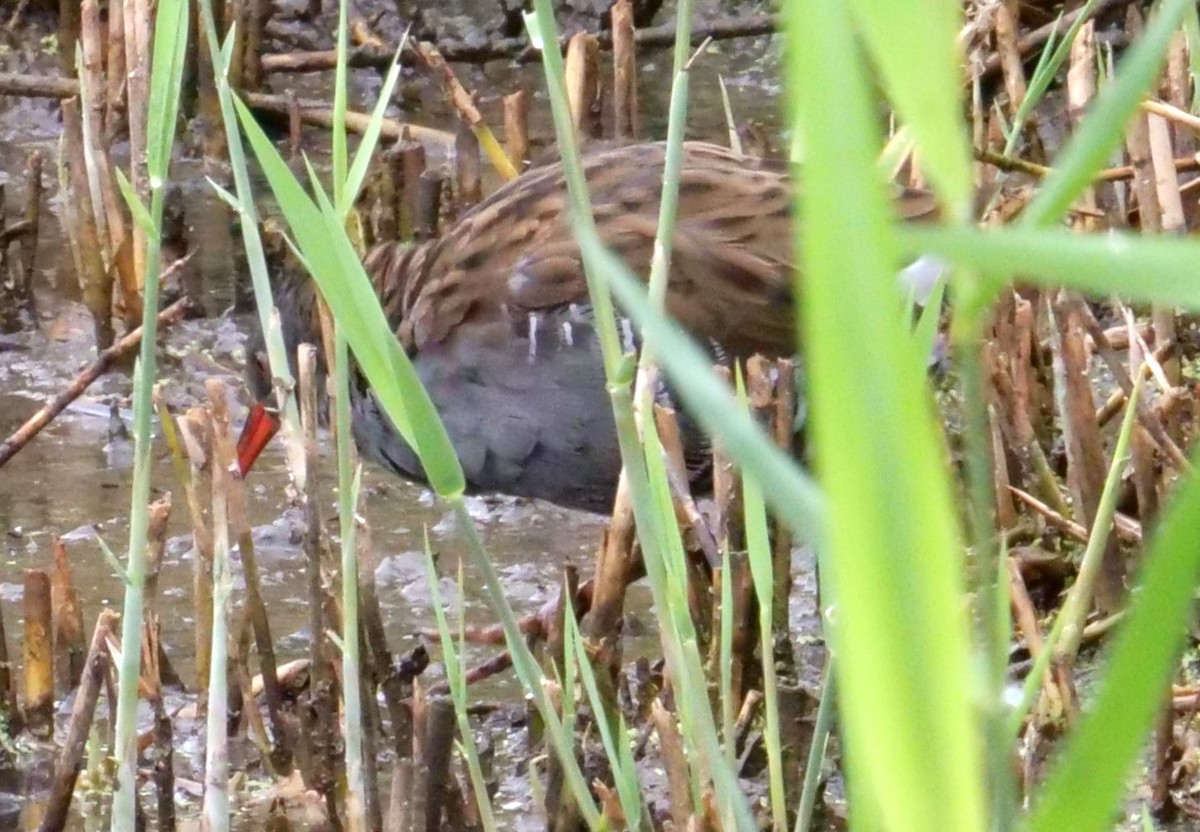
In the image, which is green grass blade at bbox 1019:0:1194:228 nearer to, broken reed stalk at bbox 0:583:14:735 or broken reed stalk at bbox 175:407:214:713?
broken reed stalk at bbox 175:407:214:713

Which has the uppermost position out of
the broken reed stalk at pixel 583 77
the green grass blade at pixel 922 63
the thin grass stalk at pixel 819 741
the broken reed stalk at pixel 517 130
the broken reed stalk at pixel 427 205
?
the green grass blade at pixel 922 63

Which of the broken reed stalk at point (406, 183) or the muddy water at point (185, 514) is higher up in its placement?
the broken reed stalk at point (406, 183)

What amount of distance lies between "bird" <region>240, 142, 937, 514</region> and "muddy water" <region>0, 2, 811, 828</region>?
20cm

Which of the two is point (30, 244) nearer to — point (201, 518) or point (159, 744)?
point (201, 518)

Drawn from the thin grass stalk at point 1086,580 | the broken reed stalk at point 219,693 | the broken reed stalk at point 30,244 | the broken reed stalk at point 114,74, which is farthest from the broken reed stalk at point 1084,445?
the broken reed stalk at point 114,74

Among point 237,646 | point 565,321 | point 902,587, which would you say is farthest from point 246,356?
point 902,587

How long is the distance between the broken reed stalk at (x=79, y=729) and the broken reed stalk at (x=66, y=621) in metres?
0.30

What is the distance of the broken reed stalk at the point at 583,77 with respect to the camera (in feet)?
10.6

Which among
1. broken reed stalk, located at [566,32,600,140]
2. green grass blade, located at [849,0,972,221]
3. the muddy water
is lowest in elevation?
the muddy water

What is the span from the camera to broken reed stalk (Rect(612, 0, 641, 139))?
10.5 ft

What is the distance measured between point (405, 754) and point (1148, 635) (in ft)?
4.81

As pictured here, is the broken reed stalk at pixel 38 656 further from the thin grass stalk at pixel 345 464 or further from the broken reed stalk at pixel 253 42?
the broken reed stalk at pixel 253 42

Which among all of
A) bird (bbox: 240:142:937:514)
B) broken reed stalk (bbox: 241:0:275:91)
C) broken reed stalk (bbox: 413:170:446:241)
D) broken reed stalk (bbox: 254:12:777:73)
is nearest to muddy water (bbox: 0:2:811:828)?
bird (bbox: 240:142:937:514)

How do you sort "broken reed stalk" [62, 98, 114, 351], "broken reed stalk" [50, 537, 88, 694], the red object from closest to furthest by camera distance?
"broken reed stalk" [50, 537, 88, 694], the red object, "broken reed stalk" [62, 98, 114, 351]
